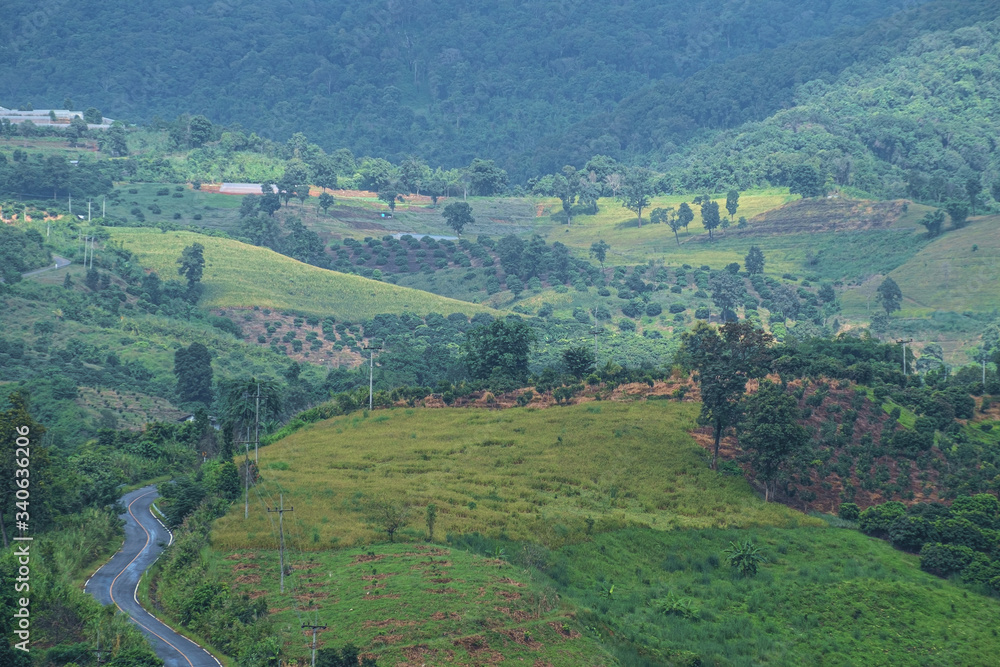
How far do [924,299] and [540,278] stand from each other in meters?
62.0

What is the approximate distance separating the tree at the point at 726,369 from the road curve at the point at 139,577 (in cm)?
3821

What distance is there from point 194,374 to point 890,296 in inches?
3938

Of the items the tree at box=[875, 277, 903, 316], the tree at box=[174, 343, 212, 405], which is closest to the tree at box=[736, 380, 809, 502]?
the tree at box=[174, 343, 212, 405]

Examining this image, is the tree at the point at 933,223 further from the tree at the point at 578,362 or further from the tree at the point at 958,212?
the tree at the point at 578,362

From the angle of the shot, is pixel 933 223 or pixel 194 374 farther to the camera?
pixel 933 223

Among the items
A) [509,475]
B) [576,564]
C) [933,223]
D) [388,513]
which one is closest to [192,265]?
[509,475]

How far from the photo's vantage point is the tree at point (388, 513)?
219 feet

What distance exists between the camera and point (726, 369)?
8412 centimetres

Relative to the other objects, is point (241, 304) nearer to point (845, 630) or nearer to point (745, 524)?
point (745, 524)

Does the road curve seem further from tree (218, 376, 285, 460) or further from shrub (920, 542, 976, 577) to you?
shrub (920, 542, 976, 577)

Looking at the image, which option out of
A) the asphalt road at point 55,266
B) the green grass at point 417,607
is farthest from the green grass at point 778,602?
the asphalt road at point 55,266

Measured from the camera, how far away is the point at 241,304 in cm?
16850

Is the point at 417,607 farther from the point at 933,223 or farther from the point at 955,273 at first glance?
the point at 933,223

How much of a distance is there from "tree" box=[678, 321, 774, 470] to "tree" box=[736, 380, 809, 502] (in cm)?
157
